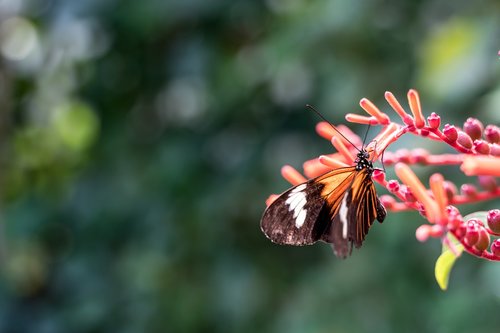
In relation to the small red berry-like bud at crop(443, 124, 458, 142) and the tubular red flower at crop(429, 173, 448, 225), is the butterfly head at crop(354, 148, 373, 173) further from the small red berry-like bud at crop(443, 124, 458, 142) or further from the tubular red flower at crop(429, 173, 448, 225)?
the tubular red flower at crop(429, 173, 448, 225)

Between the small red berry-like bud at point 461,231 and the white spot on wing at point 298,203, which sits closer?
the small red berry-like bud at point 461,231

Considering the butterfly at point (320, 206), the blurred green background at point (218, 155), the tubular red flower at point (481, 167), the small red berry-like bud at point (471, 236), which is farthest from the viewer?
the blurred green background at point (218, 155)

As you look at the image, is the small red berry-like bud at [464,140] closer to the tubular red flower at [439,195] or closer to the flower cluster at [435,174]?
the flower cluster at [435,174]

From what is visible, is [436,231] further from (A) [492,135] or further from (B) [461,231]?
(A) [492,135]

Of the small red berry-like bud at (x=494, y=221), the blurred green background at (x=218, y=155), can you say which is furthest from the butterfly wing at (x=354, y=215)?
the blurred green background at (x=218, y=155)

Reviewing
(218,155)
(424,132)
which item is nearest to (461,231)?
(424,132)

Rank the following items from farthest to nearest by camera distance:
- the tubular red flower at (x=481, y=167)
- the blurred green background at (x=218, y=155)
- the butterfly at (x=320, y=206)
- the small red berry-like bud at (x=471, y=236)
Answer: the blurred green background at (x=218, y=155) → the butterfly at (x=320, y=206) → the small red berry-like bud at (x=471, y=236) → the tubular red flower at (x=481, y=167)

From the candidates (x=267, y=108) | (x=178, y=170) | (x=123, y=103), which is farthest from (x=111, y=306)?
(x=267, y=108)
